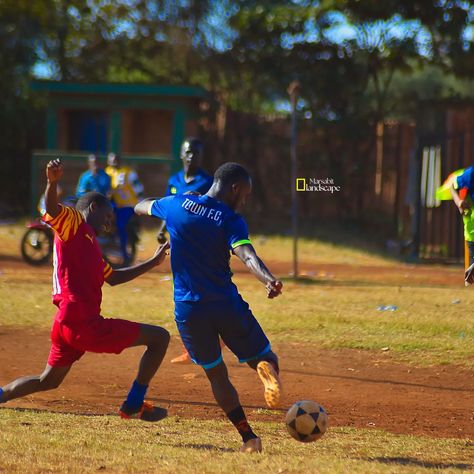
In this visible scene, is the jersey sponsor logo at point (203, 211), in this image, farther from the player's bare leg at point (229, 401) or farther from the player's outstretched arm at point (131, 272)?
the player's bare leg at point (229, 401)

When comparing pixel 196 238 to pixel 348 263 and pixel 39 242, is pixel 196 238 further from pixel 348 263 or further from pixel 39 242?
pixel 348 263

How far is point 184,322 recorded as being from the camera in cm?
574

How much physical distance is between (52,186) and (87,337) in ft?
3.13

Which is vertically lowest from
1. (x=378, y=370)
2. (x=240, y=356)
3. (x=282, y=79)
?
(x=378, y=370)

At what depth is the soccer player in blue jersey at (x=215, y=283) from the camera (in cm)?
564

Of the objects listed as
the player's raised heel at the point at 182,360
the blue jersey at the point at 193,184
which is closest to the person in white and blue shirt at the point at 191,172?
the blue jersey at the point at 193,184

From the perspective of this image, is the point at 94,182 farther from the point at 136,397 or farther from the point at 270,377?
the point at 270,377

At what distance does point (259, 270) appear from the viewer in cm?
538

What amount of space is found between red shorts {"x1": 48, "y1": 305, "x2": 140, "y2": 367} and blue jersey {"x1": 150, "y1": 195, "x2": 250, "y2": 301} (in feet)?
1.54

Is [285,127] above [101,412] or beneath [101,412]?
above

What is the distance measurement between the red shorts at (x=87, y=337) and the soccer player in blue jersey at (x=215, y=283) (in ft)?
1.38

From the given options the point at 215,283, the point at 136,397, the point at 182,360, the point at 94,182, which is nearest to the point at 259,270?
the point at 215,283

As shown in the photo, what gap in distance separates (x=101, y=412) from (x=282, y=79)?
18.5m

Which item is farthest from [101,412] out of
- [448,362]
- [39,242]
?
[39,242]
